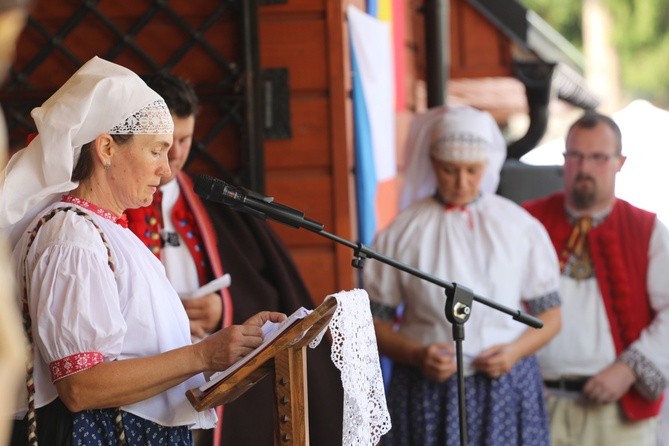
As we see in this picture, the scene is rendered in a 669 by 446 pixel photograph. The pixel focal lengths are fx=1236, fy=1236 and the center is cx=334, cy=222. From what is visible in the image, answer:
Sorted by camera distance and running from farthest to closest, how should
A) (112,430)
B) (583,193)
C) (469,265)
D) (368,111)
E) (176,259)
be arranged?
(368,111) < (583,193) < (469,265) < (176,259) < (112,430)

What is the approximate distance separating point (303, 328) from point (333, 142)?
2285 mm

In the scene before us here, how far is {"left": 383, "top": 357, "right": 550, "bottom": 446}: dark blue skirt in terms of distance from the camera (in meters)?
3.88

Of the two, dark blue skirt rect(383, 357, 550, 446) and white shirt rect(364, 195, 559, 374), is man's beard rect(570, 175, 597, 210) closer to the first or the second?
white shirt rect(364, 195, 559, 374)

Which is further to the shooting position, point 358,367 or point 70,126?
point 358,367

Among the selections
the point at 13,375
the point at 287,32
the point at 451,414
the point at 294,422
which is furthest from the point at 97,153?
the point at 287,32

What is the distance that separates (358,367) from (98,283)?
1.89 ft

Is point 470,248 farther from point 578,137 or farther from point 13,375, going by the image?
point 13,375

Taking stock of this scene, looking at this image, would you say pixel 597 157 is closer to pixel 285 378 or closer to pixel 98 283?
pixel 285 378

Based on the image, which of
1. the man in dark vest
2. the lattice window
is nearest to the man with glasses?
the man in dark vest

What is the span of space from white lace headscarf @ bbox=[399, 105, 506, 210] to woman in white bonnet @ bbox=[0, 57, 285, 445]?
5.26 feet

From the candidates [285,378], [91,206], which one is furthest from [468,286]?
[91,206]

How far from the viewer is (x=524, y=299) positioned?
4.07 metres

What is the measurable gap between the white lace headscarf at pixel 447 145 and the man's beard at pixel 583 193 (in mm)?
318

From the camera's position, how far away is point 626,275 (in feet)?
13.9
